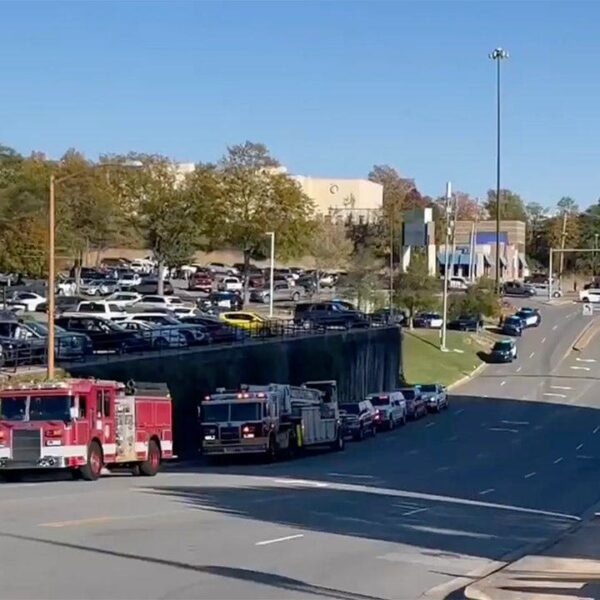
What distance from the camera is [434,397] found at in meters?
74.6

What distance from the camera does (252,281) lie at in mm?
131875

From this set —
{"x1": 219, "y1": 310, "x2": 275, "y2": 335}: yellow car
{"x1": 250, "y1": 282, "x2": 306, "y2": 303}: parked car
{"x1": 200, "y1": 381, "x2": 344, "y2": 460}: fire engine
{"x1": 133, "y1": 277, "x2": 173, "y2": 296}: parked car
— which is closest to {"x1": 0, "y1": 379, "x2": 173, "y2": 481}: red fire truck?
{"x1": 200, "y1": 381, "x2": 344, "y2": 460}: fire engine

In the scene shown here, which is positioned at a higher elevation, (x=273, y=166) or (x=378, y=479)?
(x=273, y=166)

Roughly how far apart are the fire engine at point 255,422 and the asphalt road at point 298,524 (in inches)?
34.9

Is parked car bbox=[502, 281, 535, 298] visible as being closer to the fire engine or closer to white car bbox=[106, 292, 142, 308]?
white car bbox=[106, 292, 142, 308]

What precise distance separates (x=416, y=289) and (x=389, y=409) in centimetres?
4617

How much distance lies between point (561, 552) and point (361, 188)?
6615 inches

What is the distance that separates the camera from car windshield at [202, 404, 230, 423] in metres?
47.8

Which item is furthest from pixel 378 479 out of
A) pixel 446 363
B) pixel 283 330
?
pixel 446 363

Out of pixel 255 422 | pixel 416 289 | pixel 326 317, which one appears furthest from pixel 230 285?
pixel 255 422

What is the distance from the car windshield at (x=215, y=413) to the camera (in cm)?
4775

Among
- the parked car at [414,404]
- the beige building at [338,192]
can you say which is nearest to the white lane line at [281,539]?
the parked car at [414,404]

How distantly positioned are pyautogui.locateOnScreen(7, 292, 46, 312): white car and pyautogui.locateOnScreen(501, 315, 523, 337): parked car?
3703cm

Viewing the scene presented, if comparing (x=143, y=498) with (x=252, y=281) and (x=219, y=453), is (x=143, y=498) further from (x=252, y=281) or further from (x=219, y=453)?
(x=252, y=281)
